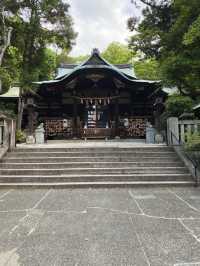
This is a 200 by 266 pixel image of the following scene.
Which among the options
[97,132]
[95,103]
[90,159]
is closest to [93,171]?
[90,159]

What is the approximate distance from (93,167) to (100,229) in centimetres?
418

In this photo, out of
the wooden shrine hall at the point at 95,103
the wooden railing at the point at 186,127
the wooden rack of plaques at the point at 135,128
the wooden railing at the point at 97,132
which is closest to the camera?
the wooden railing at the point at 186,127

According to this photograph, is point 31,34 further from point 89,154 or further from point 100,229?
point 100,229

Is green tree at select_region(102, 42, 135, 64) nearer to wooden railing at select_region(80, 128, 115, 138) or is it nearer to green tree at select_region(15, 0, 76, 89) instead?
green tree at select_region(15, 0, 76, 89)

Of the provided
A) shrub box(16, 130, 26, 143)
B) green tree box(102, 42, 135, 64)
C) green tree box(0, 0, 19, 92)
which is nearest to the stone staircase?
shrub box(16, 130, 26, 143)

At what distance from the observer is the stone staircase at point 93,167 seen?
23.7ft

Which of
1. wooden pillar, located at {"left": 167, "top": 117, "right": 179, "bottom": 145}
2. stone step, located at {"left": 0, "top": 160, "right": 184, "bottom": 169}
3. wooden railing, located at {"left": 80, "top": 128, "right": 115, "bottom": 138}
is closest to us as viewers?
stone step, located at {"left": 0, "top": 160, "right": 184, "bottom": 169}

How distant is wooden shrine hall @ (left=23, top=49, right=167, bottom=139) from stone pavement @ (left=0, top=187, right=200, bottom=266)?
31.8 feet

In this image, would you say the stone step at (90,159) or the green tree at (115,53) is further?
the green tree at (115,53)

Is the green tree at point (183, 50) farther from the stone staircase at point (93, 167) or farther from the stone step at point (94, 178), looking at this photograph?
the stone step at point (94, 178)

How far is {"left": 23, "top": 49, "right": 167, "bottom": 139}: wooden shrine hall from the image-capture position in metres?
15.0

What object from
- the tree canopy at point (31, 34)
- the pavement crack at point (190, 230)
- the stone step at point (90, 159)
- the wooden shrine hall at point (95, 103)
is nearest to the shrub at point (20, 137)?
the wooden shrine hall at point (95, 103)

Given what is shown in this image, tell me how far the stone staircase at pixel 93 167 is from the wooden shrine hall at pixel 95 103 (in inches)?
253

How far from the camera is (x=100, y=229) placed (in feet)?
12.6
